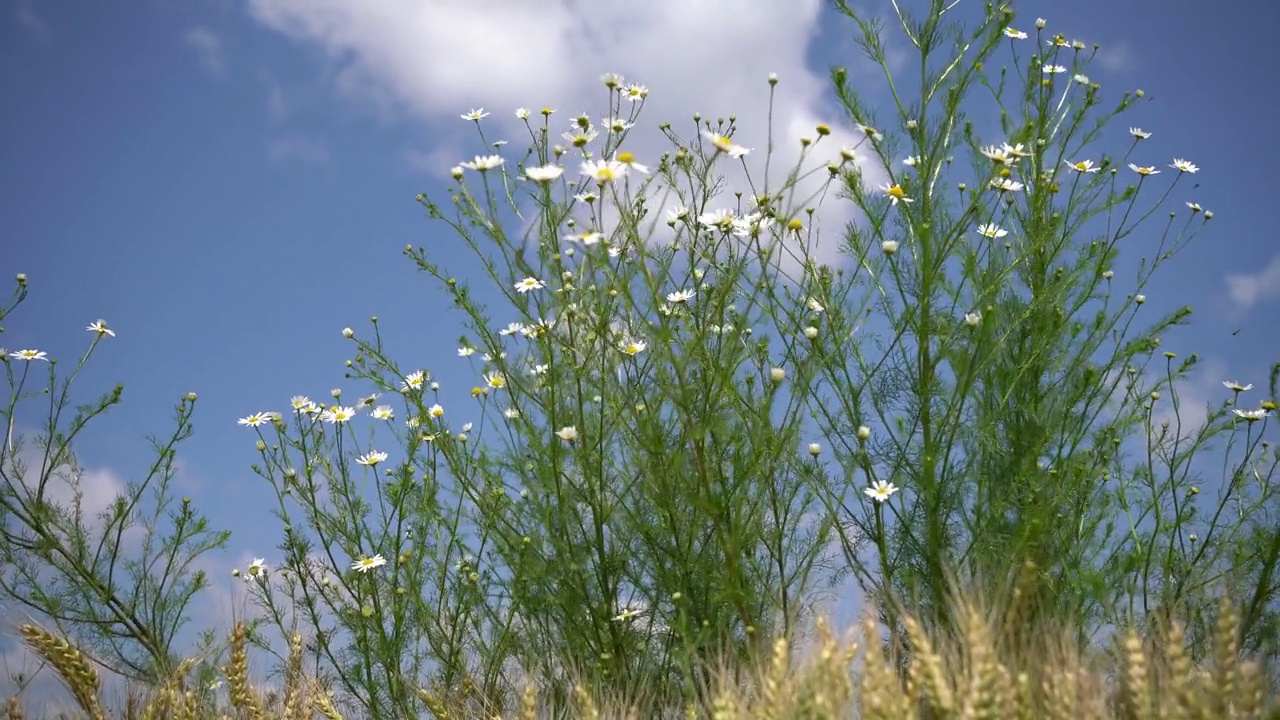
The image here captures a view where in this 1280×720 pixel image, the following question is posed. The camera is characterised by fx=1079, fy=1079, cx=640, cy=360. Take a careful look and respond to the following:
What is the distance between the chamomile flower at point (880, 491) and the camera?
11.6 ft

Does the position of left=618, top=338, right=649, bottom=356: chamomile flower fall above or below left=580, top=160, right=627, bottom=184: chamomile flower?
below

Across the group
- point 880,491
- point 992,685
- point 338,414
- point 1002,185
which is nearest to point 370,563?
point 338,414

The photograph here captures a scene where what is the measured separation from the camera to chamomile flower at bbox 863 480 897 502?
3.53 metres

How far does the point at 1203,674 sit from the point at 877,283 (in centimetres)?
216

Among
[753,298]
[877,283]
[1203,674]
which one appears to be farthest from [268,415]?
[1203,674]

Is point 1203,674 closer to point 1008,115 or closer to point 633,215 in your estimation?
point 633,215

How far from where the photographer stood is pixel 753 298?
3.51 meters

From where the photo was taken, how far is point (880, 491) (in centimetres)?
360

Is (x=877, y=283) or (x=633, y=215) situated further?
(x=877, y=283)

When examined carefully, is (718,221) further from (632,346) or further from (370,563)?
(370,563)

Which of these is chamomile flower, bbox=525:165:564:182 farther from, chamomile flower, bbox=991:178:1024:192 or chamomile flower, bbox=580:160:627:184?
chamomile flower, bbox=991:178:1024:192

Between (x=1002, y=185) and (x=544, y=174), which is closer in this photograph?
(x=544, y=174)

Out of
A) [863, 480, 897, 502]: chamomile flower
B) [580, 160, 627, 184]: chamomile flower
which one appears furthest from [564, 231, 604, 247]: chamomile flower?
[863, 480, 897, 502]: chamomile flower

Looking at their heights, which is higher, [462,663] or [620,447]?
[620,447]
